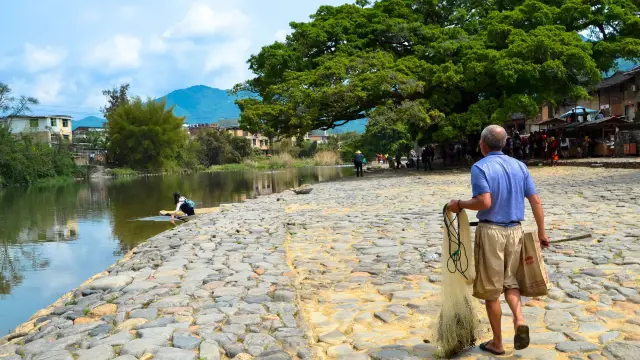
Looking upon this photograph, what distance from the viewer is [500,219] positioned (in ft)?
12.0

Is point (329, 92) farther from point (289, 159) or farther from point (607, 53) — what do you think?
point (289, 159)

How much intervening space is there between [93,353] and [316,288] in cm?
272

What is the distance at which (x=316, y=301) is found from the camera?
5.55m

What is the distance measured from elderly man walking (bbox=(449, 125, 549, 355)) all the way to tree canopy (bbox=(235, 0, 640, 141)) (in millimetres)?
20817

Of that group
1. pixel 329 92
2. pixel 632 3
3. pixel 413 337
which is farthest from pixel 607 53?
pixel 413 337

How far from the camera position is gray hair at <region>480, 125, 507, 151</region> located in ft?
12.4

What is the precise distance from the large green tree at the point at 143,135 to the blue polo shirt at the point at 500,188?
60.1 m

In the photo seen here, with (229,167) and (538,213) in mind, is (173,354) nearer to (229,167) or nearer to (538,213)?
(538,213)

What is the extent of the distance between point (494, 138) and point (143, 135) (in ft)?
199

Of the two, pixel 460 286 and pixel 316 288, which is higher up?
pixel 460 286

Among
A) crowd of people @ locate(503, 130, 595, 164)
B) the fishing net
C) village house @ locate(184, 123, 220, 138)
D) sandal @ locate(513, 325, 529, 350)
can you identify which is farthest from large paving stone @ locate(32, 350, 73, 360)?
village house @ locate(184, 123, 220, 138)

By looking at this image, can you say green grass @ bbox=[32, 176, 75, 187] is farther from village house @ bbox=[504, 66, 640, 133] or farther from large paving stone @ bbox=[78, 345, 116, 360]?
large paving stone @ bbox=[78, 345, 116, 360]

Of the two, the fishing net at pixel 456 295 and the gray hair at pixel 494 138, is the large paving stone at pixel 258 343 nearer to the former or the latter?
the fishing net at pixel 456 295

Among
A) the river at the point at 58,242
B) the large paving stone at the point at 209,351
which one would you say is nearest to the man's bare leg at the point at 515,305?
the large paving stone at the point at 209,351
